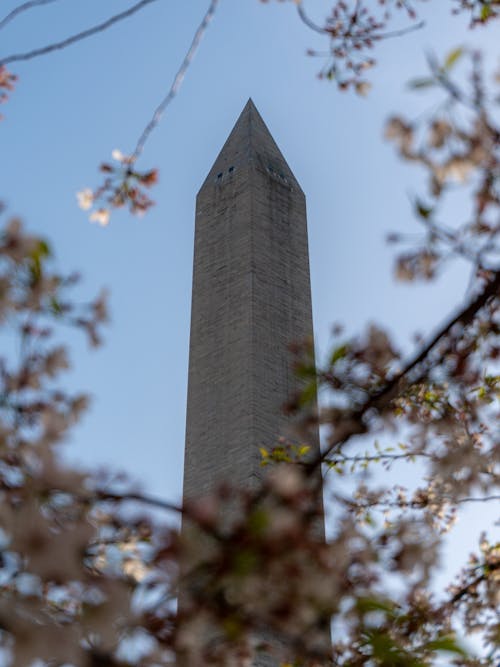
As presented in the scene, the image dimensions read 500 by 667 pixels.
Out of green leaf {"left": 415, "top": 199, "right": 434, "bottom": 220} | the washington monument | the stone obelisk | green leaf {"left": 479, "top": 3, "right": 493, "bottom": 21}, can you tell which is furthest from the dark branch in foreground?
the stone obelisk

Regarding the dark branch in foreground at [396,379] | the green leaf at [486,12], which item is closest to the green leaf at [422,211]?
the dark branch in foreground at [396,379]

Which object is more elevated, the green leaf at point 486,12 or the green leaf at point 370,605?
the green leaf at point 486,12

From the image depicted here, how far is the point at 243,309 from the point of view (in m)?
12.1

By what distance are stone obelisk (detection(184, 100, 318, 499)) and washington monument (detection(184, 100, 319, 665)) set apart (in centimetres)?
2

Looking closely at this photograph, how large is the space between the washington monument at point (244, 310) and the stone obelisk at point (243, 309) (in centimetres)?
2

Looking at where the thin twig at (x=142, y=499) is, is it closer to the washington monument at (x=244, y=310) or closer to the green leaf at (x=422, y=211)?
the green leaf at (x=422, y=211)

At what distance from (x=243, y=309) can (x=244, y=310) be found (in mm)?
31

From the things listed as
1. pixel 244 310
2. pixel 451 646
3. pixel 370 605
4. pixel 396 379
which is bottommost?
pixel 451 646

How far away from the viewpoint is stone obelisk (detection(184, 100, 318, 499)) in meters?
10.9

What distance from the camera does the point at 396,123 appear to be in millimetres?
2371

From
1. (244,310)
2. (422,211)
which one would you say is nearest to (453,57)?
(422,211)

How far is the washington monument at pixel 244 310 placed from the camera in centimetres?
1093

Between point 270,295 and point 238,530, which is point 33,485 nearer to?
point 238,530

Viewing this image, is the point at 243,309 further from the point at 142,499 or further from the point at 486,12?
the point at 142,499
